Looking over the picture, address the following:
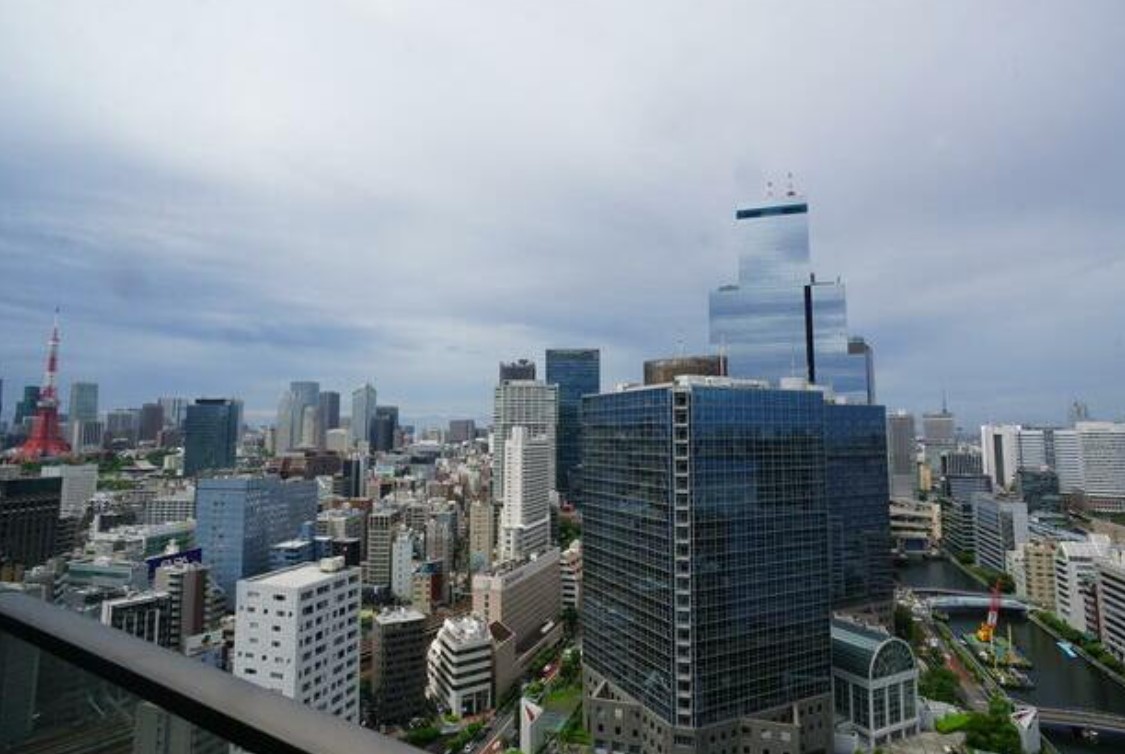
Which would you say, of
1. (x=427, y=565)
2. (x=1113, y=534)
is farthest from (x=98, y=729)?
(x=1113, y=534)

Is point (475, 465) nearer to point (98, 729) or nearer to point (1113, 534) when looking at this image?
point (1113, 534)

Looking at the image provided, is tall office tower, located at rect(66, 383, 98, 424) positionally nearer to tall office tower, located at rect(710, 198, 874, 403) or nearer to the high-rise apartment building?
the high-rise apartment building

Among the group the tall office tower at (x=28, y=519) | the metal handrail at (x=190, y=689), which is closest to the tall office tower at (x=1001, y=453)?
the tall office tower at (x=28, y=519)

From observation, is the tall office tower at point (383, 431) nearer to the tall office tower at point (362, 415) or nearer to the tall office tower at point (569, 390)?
the tall office tower at point (362, 415)

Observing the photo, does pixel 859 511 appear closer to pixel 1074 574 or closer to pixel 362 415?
pixel 1074 574

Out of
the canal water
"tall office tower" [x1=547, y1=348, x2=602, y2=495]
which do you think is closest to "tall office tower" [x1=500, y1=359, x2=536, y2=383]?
"tall office tower" [x1=547, y1=348, x2=602, y2=495]

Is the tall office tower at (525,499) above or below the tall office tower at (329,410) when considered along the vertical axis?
below
